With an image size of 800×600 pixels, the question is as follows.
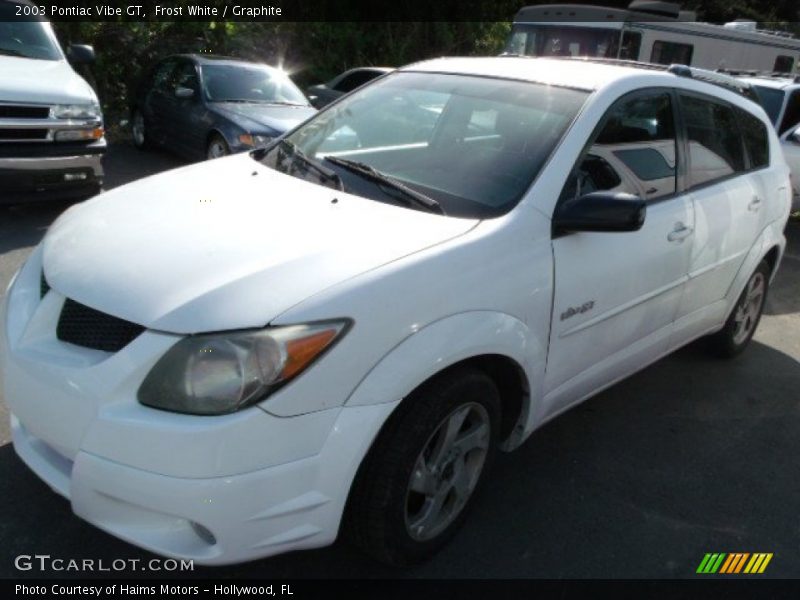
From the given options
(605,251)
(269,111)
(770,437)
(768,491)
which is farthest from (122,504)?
(269,111)

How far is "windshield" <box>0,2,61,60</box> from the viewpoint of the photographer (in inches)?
257

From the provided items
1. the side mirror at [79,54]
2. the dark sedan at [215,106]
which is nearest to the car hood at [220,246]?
the side mirror at [79,54]

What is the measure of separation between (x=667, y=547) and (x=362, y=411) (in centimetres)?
152

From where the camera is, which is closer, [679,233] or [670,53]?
[679,233]

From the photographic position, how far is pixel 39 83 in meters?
5.91

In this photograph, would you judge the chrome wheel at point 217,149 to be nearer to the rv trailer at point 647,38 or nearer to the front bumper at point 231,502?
the front bumper at point 231,502

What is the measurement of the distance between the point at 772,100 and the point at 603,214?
7608 mm

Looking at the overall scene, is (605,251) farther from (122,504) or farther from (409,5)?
(409,5)

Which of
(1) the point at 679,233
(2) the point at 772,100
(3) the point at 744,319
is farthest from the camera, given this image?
(2) the point at 772,100

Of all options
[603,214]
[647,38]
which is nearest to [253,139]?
[603,214]

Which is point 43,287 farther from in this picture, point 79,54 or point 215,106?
point 215,106

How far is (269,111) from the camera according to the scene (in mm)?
8523

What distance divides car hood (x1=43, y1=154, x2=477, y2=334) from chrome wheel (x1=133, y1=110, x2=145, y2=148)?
7.89 meters

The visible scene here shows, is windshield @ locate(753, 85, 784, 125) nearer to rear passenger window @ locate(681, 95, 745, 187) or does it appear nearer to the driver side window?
rear passenger window @ locate(681, 95, 745, 187)
